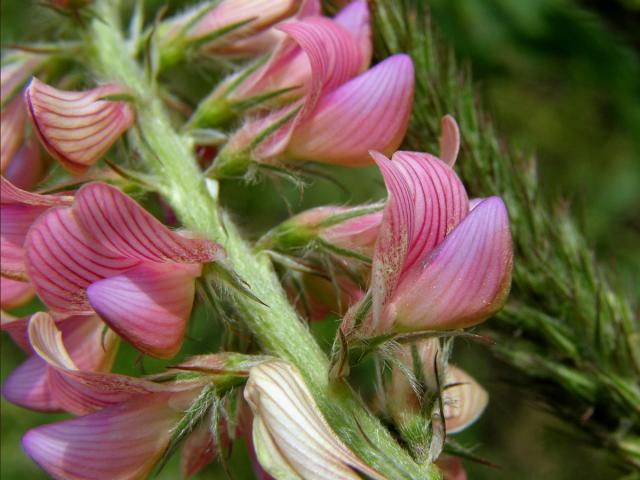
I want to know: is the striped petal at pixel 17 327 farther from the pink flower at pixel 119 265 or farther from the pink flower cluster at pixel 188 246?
the pink flower at pixel 119 265

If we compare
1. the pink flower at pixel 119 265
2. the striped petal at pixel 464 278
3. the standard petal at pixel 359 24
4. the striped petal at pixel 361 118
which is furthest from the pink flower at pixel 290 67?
the striped petal at pixel 464 278

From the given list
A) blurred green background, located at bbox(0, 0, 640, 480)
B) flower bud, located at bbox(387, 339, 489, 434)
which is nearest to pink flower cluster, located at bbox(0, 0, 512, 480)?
flower bud, located at bbox(387, 339, 489, 434)

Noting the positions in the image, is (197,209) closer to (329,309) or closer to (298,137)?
(298,137)

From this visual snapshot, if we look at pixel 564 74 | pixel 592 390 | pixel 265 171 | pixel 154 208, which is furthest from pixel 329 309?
pixel 564 74

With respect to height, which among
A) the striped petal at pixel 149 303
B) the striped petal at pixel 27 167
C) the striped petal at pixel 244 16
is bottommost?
the striped petal at pixel 27 167

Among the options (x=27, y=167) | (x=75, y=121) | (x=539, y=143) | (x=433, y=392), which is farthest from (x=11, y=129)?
(x=539, y=143)

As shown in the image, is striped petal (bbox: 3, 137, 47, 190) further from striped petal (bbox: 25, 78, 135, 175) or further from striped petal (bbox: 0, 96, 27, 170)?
striped petal (bbox: 25, 78, 135, 175)

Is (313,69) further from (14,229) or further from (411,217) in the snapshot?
(14,229)
